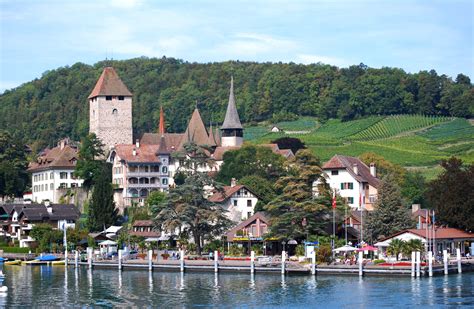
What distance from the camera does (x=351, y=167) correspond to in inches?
4097

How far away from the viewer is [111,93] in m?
140

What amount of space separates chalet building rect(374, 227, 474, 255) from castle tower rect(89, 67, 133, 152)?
62.9 metres

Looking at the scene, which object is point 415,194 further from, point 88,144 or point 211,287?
point 211,287

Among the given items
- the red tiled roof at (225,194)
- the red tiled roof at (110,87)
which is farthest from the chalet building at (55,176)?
the red tiled roof at (225,194)

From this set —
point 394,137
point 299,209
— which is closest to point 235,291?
point 299,209

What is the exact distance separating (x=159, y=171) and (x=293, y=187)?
1587 inches

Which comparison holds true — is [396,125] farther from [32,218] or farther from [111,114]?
[32,218]

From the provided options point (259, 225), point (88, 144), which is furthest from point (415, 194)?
point (88, 144)

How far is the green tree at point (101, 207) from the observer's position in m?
104

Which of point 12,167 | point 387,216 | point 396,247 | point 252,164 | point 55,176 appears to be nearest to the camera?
point 396,247

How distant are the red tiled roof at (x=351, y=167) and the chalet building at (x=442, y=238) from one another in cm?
1971

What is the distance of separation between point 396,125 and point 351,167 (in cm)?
6150

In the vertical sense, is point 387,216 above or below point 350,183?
below

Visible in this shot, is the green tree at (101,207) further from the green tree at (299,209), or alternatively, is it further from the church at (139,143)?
Result: the green tree at (299,209)
